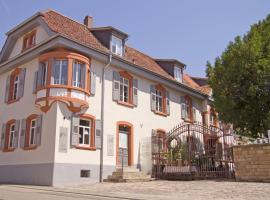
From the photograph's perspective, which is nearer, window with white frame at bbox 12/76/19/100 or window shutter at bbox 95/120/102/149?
window shutter at bbox 95/120/102/149

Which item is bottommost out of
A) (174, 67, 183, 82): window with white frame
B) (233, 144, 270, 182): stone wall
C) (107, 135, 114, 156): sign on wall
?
(233, 144, 270, 182): stone wall

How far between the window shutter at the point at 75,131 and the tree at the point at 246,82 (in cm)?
940

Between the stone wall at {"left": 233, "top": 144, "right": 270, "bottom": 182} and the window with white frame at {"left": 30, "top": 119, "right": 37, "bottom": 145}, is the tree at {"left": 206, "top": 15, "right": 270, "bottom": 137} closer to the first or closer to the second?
the stone wall at {"left": 233, "top": 144, "right": 270, "bottom": 182}

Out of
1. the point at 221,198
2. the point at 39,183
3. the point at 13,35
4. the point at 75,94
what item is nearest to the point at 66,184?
the point at 39,183

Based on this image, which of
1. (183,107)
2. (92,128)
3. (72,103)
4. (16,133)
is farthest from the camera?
(183,107)

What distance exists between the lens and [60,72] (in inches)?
693

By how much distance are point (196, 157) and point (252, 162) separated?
397cm

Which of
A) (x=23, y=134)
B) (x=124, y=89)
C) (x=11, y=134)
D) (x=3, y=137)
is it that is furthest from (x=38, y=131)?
(x=124, y=89)

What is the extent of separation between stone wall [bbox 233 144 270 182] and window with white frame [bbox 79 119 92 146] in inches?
300

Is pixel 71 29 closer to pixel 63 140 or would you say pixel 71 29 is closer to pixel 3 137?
pixel 63 140

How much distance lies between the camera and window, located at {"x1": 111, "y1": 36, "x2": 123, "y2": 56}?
21.4 m

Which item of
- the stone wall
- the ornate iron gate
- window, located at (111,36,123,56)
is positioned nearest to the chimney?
window, located at (111,36,123,56)

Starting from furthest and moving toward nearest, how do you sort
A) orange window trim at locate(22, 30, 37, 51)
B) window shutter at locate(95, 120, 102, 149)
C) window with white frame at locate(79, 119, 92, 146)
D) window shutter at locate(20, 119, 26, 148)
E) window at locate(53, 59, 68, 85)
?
1. orange window trim at locate(22, 30, 37, 51)
2. window shutter at locate(20, 119, 26, 148)
3. window shutter at locate(95, 120, 102, 149)
4. window with white frame at locate(79, 119, 92, 146)
5. window at locate(53, 59, 68, 85)

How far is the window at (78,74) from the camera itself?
17.8 m
